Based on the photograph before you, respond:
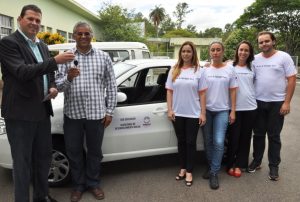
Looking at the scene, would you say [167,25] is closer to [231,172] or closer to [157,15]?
[157,15]

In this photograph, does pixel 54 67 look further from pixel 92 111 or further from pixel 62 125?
pixel 62 125

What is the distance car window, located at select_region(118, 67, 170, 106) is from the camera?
4.74 meters

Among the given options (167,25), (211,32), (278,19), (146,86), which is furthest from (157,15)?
(146,86)

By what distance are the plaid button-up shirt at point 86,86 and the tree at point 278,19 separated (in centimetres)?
3148

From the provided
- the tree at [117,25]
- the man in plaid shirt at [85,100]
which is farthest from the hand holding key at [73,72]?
the tree at [117,25]

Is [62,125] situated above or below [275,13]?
below

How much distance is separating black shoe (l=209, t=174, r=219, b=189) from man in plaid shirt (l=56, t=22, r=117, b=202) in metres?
1.42

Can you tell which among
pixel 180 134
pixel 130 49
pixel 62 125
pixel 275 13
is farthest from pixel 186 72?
pixel 275 13

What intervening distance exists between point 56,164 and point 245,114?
254cm

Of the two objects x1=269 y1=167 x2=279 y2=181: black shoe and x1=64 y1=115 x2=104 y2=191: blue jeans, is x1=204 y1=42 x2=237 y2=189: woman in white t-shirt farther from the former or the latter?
x1=64 y1=115 x2=104 y2=191: blue jeans

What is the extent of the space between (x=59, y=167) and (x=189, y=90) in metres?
1.88

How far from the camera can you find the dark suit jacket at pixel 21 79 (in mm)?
3086

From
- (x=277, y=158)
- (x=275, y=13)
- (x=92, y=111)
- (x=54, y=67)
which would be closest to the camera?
(x=54, y=67)

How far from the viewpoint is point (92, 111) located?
383 cm
